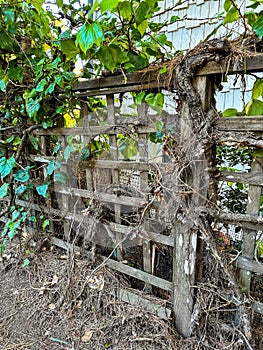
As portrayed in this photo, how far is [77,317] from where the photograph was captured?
1668 millimetres

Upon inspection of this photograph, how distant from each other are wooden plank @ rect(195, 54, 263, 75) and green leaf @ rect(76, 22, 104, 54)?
46 cm

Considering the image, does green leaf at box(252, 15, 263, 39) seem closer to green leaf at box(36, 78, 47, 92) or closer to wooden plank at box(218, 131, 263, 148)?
wooden plank at box(218, 131, 263, 148)

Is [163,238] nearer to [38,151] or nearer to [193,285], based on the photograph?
[193,285]

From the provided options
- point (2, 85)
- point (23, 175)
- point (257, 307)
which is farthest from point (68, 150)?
point (257, 307)

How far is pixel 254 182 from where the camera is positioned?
3.77ft

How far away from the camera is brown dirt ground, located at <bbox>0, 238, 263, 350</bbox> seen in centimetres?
141

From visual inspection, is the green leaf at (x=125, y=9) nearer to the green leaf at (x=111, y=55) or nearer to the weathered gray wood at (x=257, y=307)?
the green leaf at (x=111, y=55)

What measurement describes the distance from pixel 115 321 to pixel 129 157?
1045 millimetres

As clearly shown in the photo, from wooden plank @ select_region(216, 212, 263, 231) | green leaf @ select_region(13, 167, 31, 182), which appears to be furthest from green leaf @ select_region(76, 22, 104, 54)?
green leaf @ select_region(13, 167, 31, 182)

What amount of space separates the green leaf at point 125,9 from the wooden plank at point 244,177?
0.87 meters

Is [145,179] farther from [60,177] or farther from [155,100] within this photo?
[60,177]

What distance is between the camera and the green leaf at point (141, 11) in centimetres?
113

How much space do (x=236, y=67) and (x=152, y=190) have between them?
2.32 feet

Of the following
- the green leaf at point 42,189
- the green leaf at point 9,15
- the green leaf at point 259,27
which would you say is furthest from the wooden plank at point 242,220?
the green leaf at point 9,15
